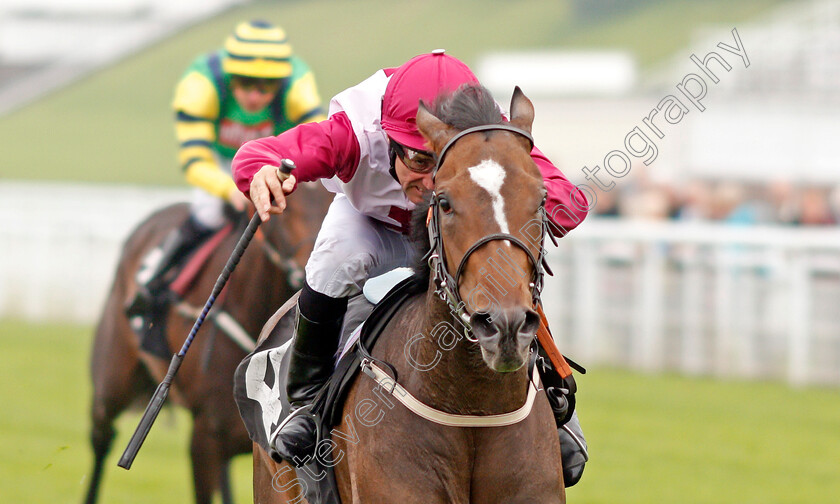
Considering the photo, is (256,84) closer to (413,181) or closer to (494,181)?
(413,181)

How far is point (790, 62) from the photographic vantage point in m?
25.9

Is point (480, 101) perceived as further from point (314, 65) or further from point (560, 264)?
point (314, 65)

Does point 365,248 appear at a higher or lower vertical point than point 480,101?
lower

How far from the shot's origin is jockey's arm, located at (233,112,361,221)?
321cm

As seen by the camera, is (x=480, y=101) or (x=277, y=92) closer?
(x=480, y=101)

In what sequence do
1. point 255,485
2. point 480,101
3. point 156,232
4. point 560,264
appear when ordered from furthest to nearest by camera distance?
point 560,264, point 156,232, point 255,485, point 480,101

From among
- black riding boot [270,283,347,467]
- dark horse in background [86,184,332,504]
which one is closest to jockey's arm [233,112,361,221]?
black riding boot [270,283,347,467]

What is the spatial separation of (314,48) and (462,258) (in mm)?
51438

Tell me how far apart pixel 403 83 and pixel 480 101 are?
1.32 ft

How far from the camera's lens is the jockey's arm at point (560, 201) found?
319 cm

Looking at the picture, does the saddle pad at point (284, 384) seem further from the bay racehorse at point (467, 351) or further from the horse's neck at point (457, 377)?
the horse's neck at point (457, 377)

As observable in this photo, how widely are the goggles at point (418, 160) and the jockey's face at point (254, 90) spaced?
321cm

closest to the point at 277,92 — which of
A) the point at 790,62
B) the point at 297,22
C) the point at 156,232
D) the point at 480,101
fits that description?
the point at 156,232

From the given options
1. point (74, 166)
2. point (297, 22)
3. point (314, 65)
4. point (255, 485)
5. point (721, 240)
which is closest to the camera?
point (255, 485)
